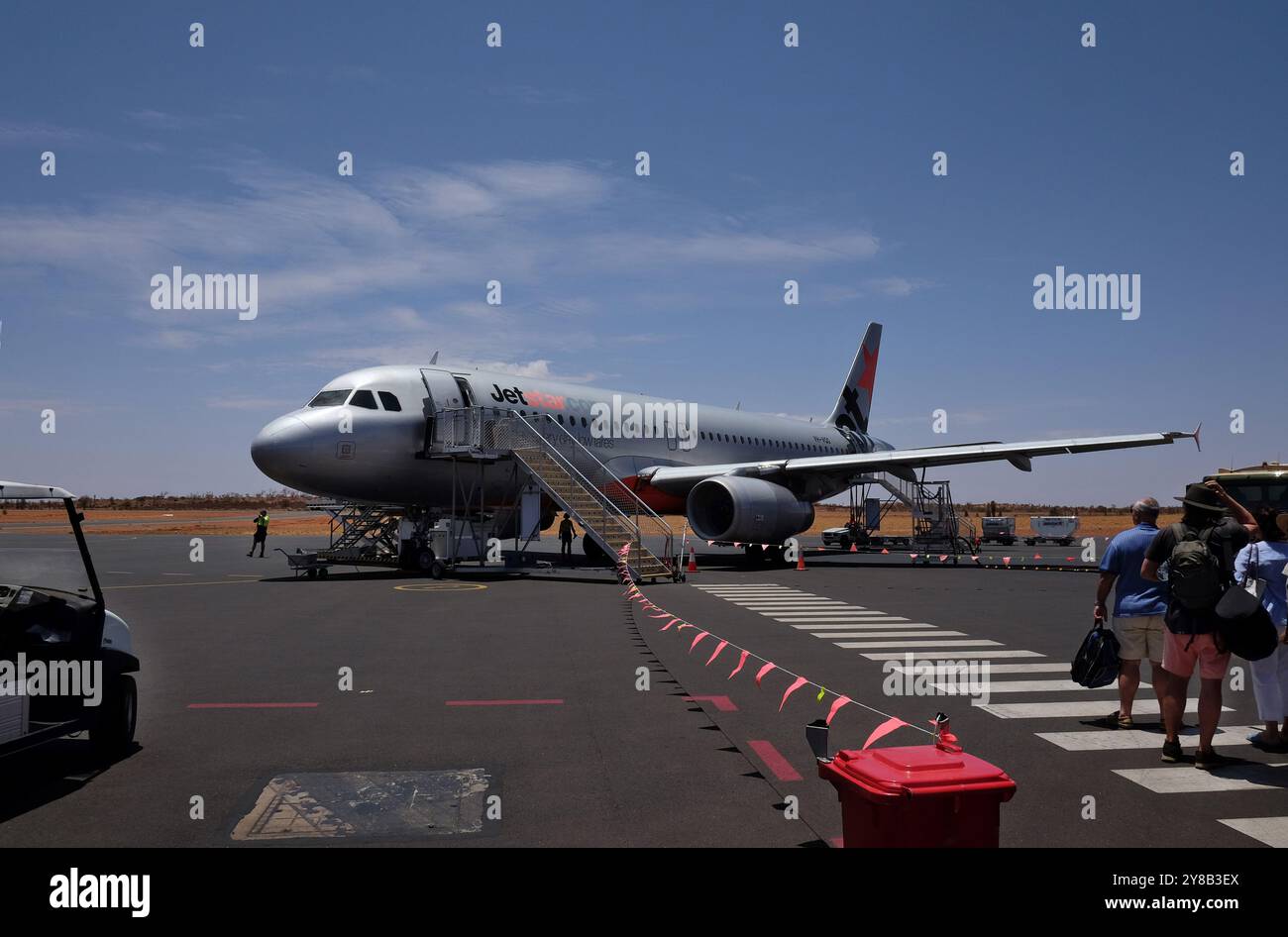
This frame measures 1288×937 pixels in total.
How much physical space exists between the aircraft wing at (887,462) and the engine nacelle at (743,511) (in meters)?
0.94

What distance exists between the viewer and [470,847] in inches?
209

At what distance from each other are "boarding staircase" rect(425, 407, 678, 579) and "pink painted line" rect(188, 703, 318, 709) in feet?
45.8

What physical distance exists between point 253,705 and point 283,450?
45.5 ft

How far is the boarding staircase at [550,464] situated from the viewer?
940 inches

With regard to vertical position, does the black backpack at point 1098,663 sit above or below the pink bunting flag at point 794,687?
above

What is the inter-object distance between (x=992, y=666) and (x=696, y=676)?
3.62m

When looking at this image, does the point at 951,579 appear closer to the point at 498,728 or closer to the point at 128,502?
the point at 498,728

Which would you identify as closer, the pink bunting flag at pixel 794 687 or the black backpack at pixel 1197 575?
the black backpack at pixel 1197 575

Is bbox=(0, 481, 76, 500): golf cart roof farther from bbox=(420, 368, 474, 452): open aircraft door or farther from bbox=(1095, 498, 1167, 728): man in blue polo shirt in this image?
bbox=(420, 368, 474, 452): open aircraft door

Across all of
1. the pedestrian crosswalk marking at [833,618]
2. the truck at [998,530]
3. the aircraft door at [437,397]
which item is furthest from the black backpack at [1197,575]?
the truck at [998,530]

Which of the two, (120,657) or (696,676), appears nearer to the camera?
(120,657)

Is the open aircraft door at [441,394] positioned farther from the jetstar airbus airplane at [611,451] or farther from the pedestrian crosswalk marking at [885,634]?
the pedestrian crosswalk marking at [885,634]

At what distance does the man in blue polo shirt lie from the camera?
27.9ft
